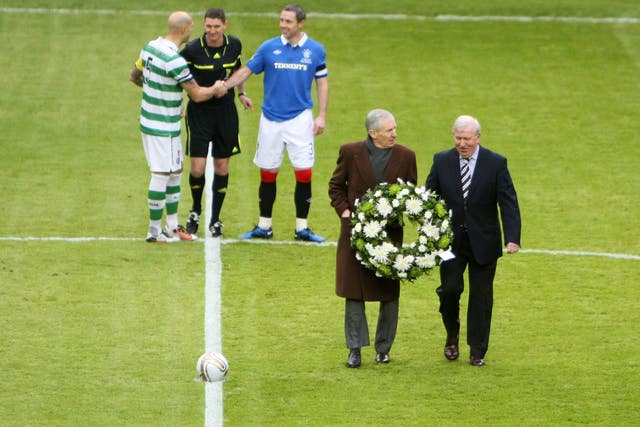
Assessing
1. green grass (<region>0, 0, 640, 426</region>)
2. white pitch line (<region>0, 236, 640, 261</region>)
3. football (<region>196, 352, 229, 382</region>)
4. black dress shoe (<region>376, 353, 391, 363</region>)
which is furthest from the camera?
white pitch line (<region>0, 236, 640, 261</region>)

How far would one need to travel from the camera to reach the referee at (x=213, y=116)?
1516cm

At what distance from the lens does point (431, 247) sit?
11211 millimetres

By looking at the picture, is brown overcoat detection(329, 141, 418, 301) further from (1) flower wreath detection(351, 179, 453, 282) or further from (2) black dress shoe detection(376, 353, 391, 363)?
(2) black dress shoe detection(376, 353, 391, 363)

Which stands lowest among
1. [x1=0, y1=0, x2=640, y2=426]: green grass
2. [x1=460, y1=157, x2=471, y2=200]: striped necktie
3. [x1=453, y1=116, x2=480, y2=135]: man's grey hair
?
[x1=0, y1=0, x2=640, y2=426]: green grass

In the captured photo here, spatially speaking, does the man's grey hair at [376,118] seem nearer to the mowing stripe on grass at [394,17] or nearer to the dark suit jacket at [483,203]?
the dark suit jacket at [483,203]

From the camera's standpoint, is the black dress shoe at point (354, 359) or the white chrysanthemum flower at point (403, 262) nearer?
the white chrysanthemum flower at point (403, 262)

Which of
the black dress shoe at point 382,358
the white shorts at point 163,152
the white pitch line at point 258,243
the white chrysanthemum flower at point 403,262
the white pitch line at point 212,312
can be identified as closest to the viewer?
the white pitch line at point 212,312

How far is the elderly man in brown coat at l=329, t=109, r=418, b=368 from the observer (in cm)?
1144

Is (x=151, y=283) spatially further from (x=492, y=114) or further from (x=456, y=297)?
(x=492, y=114)

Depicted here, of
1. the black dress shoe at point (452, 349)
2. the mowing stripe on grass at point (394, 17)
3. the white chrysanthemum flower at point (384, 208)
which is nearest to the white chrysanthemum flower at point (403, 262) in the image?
the white chrysanthemum flower at point (384, 208)

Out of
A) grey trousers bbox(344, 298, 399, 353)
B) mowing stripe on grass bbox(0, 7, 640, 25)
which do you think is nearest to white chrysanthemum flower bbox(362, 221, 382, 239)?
grey trousers bbox(344, 298, 399, 353)

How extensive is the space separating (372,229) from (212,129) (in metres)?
4.59

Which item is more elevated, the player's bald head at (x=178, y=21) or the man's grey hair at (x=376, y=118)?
the player's bald head at (x=178, y=21)

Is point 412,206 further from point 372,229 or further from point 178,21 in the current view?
point 178,21
